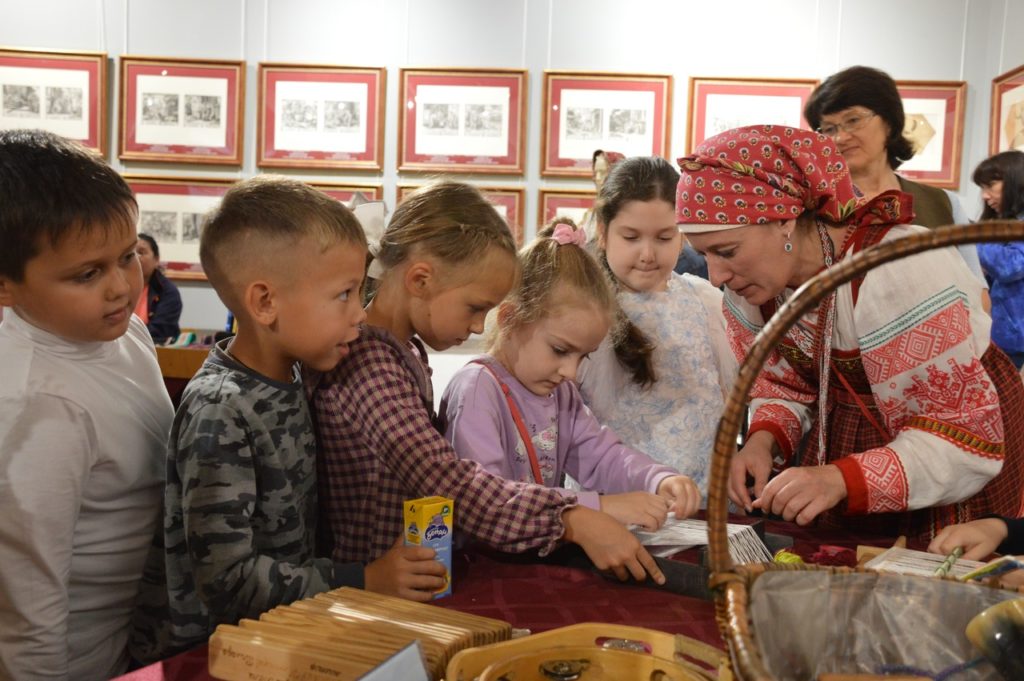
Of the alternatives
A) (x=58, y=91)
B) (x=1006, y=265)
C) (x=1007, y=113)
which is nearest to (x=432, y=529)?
(x=1006, y=265)

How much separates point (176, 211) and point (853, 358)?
461 centimetres

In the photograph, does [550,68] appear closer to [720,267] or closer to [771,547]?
[720,267]

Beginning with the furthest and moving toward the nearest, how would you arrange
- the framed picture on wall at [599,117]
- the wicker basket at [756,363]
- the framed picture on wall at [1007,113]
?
the framed picture on wall at [599,117] < the framed picture on wall at [1007,113] < the wicker basket at [756,363]

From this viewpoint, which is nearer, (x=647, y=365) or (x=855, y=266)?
(x=855, y=266)

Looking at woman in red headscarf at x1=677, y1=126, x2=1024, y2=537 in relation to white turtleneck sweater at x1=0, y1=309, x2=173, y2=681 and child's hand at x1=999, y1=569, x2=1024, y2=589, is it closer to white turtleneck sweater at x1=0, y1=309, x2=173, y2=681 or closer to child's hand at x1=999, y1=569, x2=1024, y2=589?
child's hand at x1=999, y1=569, x2=1024, y2=589

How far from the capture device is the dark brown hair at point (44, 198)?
4.83 ft

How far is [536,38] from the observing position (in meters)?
5.31

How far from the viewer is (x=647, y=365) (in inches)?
101

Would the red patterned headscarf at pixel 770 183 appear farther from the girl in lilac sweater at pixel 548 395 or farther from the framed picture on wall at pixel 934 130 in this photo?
the framed picture on wall at pixel 934 130

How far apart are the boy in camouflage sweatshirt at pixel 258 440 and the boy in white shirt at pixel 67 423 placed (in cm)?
11

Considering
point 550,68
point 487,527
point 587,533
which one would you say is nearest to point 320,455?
point 487,527

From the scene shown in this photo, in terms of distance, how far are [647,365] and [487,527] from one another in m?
1.12

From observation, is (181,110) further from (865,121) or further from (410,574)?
(410,574)

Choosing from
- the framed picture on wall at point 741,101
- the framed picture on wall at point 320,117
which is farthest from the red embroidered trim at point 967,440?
the framed picture on wall at point 320,117
